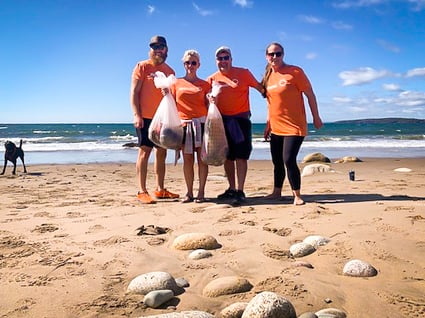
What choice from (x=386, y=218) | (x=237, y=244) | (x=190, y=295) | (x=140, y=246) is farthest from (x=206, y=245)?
(x=386, y=218)

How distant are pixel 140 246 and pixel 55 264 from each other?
0.71 meters

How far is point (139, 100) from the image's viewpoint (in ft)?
17.6

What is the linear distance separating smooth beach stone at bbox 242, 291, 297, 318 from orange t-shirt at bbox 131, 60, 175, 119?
3689 mm

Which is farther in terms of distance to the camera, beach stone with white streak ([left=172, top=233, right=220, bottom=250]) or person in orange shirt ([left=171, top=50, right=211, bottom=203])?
person in orange shirt ([left=171, top=50, right=211, bottom=203])

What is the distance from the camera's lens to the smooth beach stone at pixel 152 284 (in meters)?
2.43

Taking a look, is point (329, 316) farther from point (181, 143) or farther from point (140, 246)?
point (181, 143)

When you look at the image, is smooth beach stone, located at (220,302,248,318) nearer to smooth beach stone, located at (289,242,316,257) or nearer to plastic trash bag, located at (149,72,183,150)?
smooth beach stone, located at (289,242,316,257)

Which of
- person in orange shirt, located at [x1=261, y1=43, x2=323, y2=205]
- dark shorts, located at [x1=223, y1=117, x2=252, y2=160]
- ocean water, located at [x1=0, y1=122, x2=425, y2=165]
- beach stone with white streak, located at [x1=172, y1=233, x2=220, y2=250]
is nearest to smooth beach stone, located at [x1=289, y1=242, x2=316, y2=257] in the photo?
beach stone with white streak, located at [x1=172, y1=233, x2=220, y2=250]

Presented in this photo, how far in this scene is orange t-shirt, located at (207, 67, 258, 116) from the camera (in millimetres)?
5023

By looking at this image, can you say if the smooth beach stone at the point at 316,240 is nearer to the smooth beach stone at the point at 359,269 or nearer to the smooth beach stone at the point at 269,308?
the smooth beach stone at the point at 359,269

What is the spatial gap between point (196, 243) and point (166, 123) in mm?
2025

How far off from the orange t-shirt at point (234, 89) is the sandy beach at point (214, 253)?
1.26m

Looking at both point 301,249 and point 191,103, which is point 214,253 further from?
point 191,103

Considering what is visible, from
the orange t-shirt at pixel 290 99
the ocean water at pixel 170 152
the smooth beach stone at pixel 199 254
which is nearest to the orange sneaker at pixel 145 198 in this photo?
the orange t-shirt at pixel 290 99
